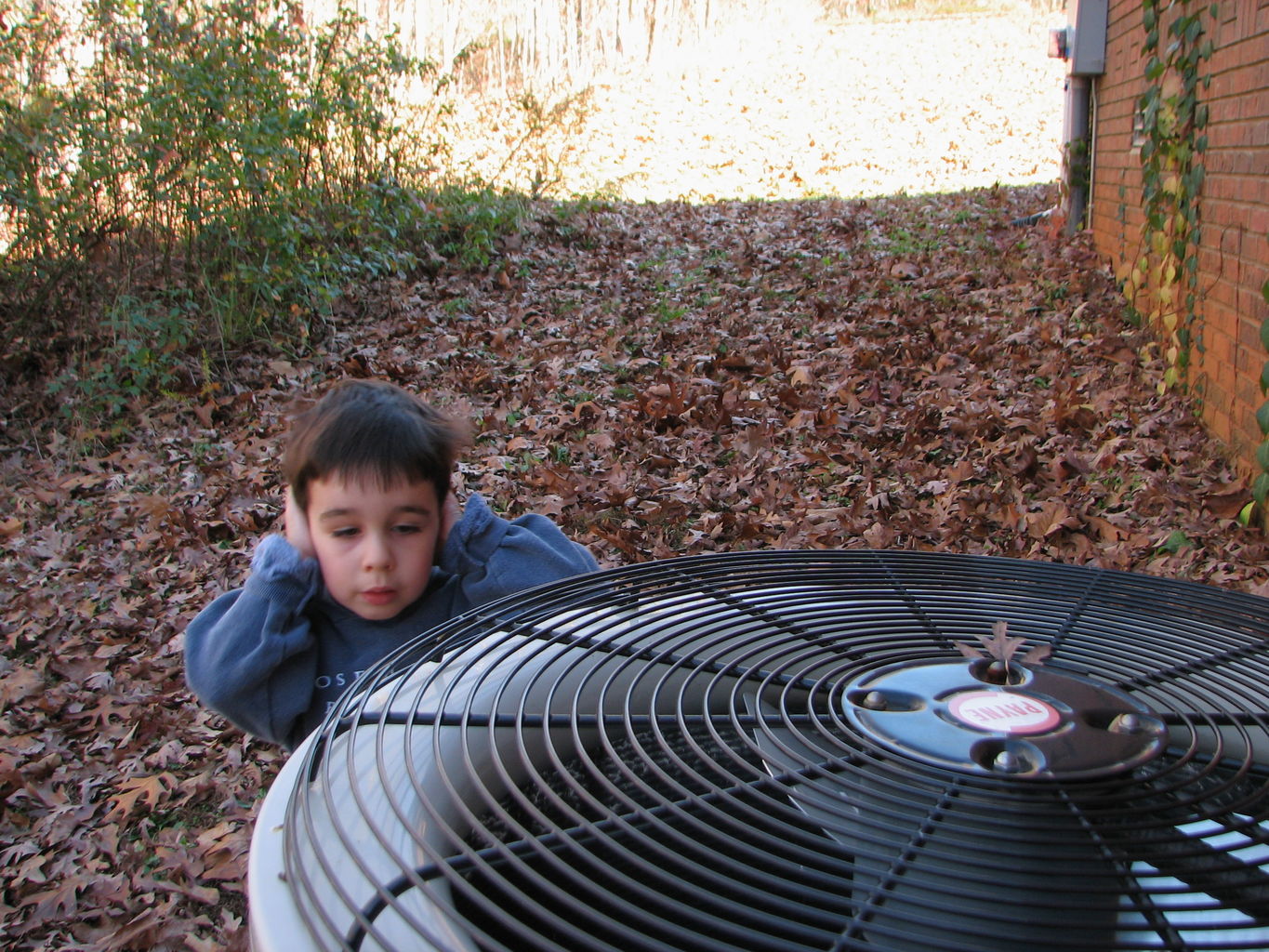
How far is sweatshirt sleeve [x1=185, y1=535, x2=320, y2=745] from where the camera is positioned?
6.13 feet

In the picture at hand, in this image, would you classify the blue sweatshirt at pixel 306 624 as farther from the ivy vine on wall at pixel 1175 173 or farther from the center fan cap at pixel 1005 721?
the ivy vine on wall at pixel 1175 173

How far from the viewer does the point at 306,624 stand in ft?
6.32

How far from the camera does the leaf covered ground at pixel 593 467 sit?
3.00 meters

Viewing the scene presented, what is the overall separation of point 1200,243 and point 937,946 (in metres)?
4.64

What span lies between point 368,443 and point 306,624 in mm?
361

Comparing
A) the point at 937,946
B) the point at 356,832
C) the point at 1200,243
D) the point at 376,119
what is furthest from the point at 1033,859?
the point at 376,119

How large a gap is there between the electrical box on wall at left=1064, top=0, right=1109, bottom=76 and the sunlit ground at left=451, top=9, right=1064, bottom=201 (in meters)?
3.16

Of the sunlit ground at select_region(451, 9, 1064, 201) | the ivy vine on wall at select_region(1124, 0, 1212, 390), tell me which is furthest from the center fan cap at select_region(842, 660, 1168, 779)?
the sunlit ground at select_region(451, 9, 1064, 201)

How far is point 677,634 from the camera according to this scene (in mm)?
1424

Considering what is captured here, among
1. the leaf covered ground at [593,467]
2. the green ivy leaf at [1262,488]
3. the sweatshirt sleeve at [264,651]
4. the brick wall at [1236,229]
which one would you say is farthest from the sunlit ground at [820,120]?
the sweatshirt sleeve at [264,651]

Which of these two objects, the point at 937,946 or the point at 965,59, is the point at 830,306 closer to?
the point at 937,946

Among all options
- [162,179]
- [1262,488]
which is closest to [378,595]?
[1262,488]

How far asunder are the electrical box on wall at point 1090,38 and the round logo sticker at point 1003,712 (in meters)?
7.34

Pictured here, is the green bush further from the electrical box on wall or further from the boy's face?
the electrical box on wall
